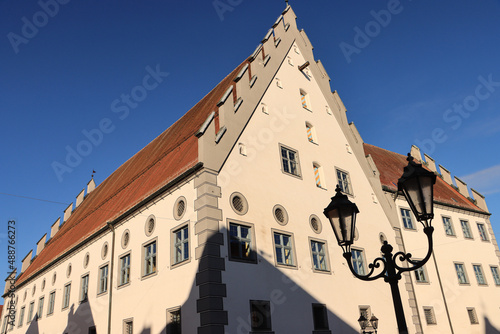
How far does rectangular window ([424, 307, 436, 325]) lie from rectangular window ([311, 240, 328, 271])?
838 cm

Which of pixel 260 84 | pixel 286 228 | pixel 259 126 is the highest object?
pixel 260 84

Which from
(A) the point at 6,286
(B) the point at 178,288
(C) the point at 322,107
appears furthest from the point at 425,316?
(A) the point at 6,286

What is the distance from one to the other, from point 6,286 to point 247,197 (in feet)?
100

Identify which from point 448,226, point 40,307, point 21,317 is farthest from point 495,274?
point 21,317

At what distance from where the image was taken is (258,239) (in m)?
15.7

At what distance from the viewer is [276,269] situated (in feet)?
51.3

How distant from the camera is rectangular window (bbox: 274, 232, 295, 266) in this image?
1623cm

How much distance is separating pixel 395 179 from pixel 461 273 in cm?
726

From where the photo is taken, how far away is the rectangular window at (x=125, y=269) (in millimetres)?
18253

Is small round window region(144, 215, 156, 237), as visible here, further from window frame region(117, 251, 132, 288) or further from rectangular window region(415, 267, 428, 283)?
rectangular window region(415, 267, 428, 283)

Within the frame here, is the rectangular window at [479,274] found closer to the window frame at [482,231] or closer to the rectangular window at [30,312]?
the window frame at [482,231]

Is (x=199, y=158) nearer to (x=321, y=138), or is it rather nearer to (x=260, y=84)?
(x=260, y=84)

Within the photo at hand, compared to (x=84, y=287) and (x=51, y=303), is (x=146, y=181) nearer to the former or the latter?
(x=84, y=287)

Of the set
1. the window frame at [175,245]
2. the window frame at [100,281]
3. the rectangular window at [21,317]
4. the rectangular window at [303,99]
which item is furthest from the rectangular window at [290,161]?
the rectangular window at [21,317]
